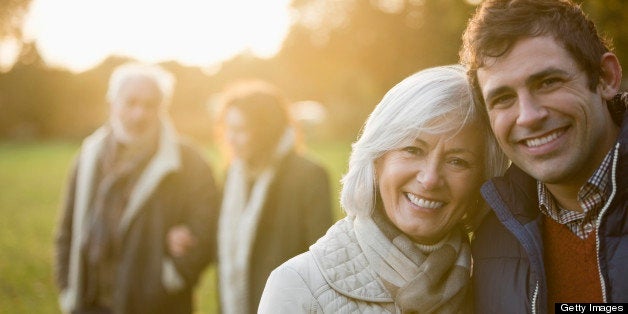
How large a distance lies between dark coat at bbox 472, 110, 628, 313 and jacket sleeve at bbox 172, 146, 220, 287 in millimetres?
2516

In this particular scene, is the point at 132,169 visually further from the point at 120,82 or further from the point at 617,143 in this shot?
the point at 617,143

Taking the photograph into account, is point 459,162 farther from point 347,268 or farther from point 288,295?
point 288,295

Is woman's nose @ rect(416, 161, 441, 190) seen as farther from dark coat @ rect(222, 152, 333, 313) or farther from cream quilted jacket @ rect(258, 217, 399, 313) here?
dark coat @ rect(222, 152, 333, 313)

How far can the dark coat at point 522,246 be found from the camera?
2053 mm

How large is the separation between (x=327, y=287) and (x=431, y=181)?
1.78 feet

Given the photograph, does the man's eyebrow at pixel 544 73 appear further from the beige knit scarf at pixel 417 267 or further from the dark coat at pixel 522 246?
the beige knit scarf at pixel 417 267

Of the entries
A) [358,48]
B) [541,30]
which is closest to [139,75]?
[541,30]

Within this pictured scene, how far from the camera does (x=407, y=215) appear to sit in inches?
97.9

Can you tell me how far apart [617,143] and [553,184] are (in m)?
0.29

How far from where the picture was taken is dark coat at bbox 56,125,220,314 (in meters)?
4.49

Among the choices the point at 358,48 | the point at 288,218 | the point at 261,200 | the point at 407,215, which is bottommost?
the point at 288,218

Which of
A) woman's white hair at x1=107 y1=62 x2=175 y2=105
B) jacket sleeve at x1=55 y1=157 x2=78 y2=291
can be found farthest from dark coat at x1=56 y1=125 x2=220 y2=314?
woman's white hair at x1=107 y1=62 x2=175 y2=105

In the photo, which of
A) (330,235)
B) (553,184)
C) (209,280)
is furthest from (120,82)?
(209,280)

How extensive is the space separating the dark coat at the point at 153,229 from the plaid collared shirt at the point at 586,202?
111 inches
